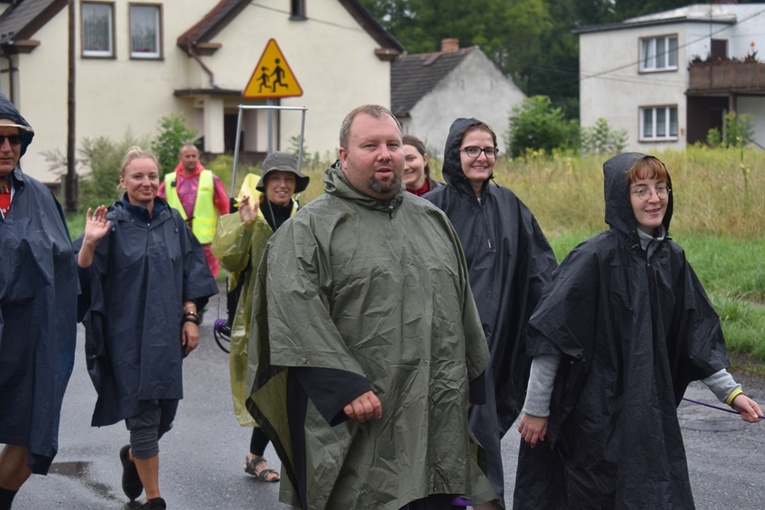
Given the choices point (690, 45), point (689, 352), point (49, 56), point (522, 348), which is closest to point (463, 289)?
point (689, 352)

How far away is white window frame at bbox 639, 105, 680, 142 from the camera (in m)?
56.5

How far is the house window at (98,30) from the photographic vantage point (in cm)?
3869

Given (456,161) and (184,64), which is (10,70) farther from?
(456,161)

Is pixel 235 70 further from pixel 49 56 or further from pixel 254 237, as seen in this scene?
pixel 254 237

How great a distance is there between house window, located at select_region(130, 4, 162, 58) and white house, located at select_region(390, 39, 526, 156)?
13332mm

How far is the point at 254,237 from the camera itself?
22.5 ft

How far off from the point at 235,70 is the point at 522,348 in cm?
3516

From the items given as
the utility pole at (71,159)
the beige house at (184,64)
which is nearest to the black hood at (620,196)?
the utility pole at (71,159)

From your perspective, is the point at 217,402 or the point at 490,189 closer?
the point at 490,189

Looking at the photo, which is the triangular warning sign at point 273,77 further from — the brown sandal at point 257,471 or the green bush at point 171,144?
the green bush at point 171,144

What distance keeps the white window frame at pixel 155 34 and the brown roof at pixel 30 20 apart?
9.27 ft

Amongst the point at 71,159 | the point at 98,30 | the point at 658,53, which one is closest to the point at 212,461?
the point at 71,159

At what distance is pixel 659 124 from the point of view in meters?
56.9

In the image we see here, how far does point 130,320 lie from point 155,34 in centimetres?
3498
